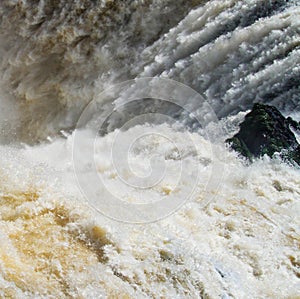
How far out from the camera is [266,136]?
231 inches

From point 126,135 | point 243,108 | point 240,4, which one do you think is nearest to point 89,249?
point 126,135

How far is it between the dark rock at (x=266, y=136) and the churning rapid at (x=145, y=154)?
15 centimetres

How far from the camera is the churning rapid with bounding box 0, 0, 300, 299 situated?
11.9 feet

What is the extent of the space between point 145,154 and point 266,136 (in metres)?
1.44

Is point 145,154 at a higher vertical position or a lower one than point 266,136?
lower

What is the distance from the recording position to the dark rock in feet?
18.9

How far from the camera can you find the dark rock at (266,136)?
18.9 ft

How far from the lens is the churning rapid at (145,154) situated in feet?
11.9

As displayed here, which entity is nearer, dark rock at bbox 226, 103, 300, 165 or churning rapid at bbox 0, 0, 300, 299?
churning rapid at bbox 0, 0, 300, 299

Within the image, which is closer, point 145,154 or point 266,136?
point 145,154

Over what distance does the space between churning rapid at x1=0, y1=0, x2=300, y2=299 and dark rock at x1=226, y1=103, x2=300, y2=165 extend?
15 centimetres

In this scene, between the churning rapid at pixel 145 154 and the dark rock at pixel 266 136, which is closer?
the churning rapid at pixel 145 154

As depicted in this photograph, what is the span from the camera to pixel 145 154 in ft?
18.8

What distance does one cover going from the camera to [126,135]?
6500mm
